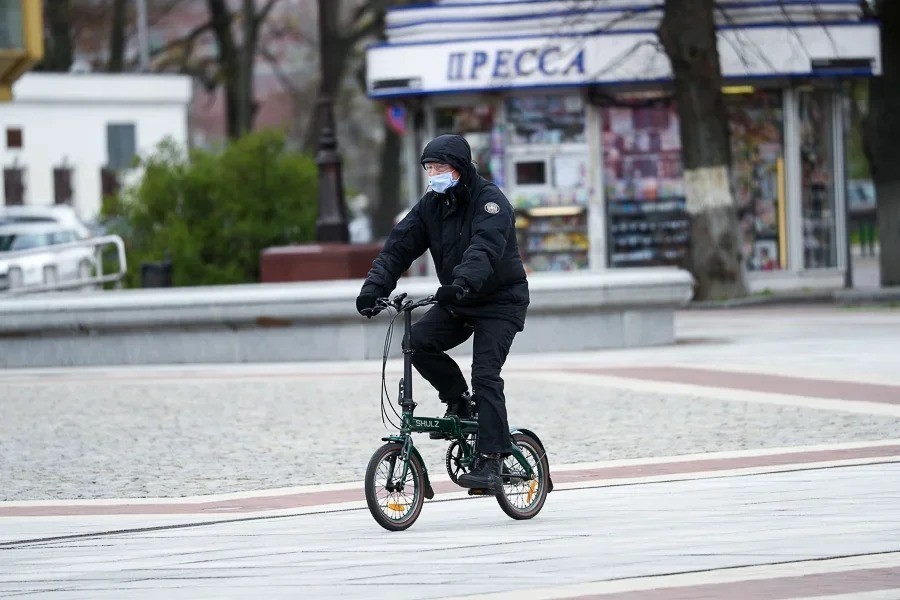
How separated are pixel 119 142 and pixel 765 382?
40.2m

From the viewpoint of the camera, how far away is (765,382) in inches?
Answer: 599

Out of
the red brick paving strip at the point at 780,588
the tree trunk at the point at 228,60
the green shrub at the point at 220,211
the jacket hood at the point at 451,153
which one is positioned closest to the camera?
the red brick paving strip at the point at 780,588

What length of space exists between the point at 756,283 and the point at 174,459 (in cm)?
1706

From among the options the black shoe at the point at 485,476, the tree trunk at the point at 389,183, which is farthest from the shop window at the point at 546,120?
the tree trunk at the point at 389,183

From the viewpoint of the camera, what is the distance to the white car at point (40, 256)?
1086 inches

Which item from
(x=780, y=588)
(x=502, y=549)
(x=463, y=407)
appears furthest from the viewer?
(x=463, y=407)

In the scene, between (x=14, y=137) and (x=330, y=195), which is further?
(x=14, y=137)

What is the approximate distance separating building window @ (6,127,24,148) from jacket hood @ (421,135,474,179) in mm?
44354

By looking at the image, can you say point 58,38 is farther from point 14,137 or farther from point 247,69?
point 247,69

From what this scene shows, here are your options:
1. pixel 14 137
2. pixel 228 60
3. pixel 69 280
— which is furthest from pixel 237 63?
pixel 69 280

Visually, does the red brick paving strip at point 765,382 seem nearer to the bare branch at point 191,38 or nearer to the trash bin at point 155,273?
the trash bin at point 155,273

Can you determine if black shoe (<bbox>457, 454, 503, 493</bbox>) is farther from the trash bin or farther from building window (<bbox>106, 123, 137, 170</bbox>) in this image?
building window (<bbox>106, 123, 137, 170</bbox>)

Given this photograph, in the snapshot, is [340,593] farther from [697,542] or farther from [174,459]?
[174,459]

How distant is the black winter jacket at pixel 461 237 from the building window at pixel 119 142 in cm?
4498
